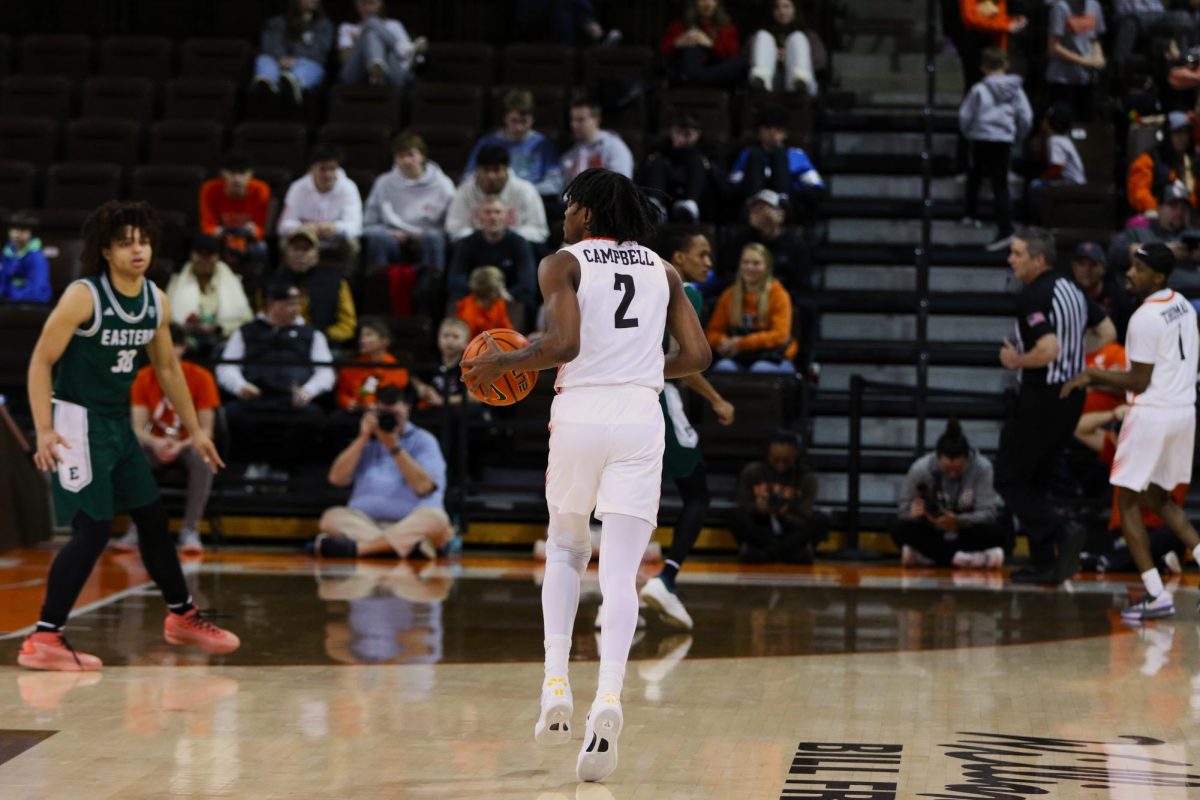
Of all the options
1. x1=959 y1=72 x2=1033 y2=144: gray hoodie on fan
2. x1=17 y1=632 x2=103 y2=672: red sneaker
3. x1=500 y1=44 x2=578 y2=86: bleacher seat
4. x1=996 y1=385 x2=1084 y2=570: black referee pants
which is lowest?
x1=17 y1=632 x2=103 y2=672: red sneaker

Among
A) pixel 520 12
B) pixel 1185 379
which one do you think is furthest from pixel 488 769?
pixel 520 12

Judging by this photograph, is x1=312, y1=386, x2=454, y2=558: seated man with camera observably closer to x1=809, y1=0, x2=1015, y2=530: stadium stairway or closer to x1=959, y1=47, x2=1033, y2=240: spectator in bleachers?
x1=809, y1=0, x2=1015, y2=530: stadium stairway

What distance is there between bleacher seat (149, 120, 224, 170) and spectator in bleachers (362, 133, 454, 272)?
5.36ft

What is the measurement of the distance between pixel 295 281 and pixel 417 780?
279 inches

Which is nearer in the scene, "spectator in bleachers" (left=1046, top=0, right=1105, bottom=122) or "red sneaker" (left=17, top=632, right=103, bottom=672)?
"red sneaker" (left=17, top=632, right=103, bottom=672)

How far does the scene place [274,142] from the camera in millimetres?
13719

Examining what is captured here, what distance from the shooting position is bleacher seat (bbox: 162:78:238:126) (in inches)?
554

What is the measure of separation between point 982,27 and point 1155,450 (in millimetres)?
6095

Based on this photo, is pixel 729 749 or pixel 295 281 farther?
pixel 295 281

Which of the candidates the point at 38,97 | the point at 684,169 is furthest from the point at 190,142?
the point at 684,169

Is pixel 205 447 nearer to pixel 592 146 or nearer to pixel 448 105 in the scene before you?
pixel 592 146

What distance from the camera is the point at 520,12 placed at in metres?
14.9

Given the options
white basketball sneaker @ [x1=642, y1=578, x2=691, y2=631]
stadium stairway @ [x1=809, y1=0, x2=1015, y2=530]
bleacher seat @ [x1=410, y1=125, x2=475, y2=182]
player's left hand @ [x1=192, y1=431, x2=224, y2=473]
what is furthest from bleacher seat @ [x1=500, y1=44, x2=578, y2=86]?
player's left hand @ [x1=192, y1=431, x2=224, y2=473]

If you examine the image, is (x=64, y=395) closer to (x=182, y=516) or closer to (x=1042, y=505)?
(x=182, y=516)
